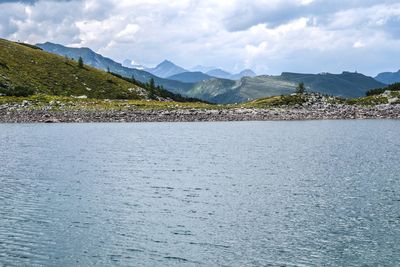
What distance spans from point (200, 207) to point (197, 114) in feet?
406

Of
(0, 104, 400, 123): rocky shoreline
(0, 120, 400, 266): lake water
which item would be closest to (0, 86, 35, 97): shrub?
(0, 104, 400, 123): rocky shoreline

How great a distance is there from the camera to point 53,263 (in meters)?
26.8

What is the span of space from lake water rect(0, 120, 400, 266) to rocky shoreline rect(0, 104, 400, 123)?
72.5 meters

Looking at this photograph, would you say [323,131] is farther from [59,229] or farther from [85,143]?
[59,229]

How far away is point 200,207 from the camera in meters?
39.7

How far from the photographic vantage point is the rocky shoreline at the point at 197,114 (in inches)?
5851

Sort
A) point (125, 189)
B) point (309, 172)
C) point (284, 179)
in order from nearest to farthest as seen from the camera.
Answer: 1. point (125, 189)
2. point (284, 179)
3. point (309, 172)

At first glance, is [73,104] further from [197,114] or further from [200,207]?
Answer: [200,207]

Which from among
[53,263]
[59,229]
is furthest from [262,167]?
[53,263]

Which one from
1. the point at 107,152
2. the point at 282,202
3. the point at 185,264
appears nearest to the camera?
the point at 185,264

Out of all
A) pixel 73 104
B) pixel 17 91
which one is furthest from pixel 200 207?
pixel 17 91

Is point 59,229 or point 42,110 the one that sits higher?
point 42,110

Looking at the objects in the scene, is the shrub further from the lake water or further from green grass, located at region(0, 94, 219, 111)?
the lake water

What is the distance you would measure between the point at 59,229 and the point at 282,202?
770 inches
